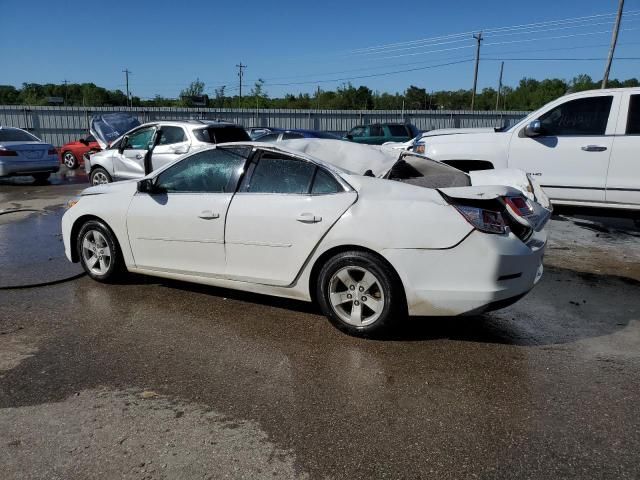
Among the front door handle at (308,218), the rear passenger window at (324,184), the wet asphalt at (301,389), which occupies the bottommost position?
the wet asphalt at (301,389)

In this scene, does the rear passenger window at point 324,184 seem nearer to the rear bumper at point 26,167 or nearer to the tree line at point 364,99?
the rear bumper at point 26,167

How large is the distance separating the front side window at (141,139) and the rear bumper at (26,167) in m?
4.15

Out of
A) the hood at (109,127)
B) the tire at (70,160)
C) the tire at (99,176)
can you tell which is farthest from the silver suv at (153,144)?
the tire at (70,160)

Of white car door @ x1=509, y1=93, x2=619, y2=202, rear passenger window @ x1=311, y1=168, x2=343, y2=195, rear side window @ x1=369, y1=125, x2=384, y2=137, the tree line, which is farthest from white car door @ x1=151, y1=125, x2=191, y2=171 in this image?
the tree line

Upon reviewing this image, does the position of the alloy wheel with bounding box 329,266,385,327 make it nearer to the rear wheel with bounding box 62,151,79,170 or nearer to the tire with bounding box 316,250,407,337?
the tire with bounding box 316,250,407,337

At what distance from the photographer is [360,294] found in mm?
4078

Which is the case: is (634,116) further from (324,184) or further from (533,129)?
(324,184)

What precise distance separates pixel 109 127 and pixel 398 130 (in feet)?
37.1

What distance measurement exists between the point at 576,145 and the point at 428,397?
5.47 meters

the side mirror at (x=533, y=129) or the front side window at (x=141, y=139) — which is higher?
the side mirror at (x=533, y=129)

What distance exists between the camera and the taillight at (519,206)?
3986 mm

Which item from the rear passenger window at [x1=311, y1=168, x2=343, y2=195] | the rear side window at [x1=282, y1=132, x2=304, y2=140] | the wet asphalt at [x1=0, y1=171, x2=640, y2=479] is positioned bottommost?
the wet asphalt at [x1=0, y1=171, x2=640, y2=479]

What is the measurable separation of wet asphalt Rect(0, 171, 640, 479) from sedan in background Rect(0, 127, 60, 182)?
9.99 m

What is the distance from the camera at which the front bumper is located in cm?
372
